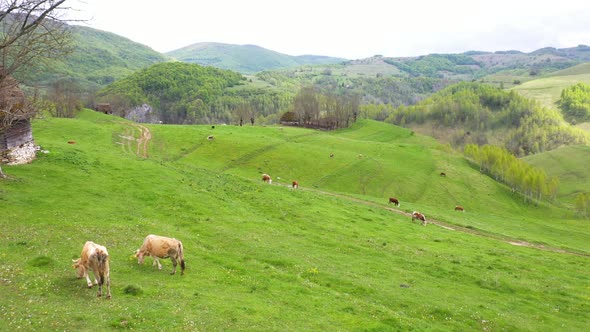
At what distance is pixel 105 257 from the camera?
1750 centimetres

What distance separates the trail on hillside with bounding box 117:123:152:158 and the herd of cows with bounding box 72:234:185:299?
59197mm

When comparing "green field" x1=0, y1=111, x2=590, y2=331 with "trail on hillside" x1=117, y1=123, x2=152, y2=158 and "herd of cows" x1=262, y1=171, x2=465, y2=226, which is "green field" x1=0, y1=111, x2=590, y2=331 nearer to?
"herd of cows" x1=262, y1=171, x2=465, y2=226

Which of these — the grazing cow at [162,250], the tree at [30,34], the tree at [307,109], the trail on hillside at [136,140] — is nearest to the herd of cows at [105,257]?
the grazing cow at [162,250]

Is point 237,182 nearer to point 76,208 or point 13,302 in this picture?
point 76,208

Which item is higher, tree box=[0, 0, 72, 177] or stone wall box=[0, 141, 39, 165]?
tree box=[0, 0, 72, 177]

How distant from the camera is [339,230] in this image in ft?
125

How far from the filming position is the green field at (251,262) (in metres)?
17.7

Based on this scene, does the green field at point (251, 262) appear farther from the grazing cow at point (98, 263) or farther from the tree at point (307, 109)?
the tree at point (307, 109)

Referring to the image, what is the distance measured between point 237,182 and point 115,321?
117 ft

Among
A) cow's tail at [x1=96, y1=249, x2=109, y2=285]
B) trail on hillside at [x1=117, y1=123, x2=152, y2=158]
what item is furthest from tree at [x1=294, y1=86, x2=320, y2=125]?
cow's tail at [x1=96, y1=249, x2=109, y2=285]

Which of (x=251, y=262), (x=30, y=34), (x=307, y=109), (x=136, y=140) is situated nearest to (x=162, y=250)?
(x=251, y=262)

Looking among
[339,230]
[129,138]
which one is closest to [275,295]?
[339,230]

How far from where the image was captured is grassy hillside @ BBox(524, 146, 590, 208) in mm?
152625

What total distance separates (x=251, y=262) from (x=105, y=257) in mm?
10335
